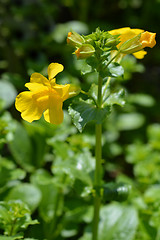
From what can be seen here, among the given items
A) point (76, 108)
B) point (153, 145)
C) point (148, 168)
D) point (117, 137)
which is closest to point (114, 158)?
point (117, 137)

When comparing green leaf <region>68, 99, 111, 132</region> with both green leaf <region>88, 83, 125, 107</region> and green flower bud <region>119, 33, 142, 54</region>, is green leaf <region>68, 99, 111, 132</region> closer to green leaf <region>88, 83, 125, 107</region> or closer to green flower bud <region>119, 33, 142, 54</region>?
green leaf <region>88, 83, 125, 107</region>

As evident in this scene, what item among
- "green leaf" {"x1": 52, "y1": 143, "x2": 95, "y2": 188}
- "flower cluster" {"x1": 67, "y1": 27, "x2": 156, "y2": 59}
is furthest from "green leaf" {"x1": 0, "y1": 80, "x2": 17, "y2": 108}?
"flower cluster" {"x1": 67, "y1": 27, "x2": 156, "y2": 59}

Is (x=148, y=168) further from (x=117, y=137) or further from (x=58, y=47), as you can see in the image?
(x=58, y=47)

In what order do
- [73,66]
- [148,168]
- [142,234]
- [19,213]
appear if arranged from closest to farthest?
[19,213], [142,234], [148,168], [73,66]

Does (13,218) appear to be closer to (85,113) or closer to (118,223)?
(85,113)

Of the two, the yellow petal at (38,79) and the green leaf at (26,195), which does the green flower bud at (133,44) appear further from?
the green leaf at (26,195)

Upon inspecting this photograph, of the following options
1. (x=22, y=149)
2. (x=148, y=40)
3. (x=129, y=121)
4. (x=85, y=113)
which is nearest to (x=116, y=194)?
(x=85, y=113)

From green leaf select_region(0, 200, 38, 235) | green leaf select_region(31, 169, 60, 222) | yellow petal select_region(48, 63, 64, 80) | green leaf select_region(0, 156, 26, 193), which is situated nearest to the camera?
yellow petal select_region(48, 63, 64, 80)
